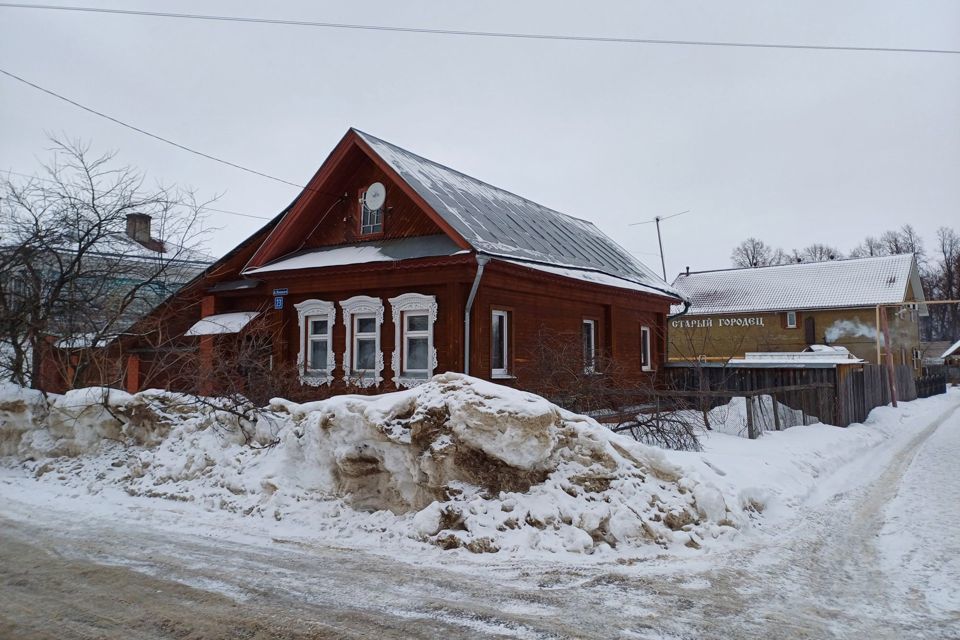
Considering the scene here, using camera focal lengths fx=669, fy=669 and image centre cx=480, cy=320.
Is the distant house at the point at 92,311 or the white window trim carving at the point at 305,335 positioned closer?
the distant house at the point at 92,311

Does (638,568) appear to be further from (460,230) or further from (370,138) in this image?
(370,138)

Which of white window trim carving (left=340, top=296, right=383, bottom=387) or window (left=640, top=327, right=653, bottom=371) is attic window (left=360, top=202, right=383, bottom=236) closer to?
white window trim carving (left=340, top=296, right=383, bottom=387)

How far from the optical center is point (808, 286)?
37531mm

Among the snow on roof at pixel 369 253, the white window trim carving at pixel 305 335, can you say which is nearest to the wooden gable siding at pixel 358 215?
the snow on roof at pixel 369 253

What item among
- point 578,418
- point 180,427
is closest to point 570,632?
point 578,418

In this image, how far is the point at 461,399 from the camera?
7117mm

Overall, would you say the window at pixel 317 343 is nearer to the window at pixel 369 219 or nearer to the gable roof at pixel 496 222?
the gable roof at pixel 496 222

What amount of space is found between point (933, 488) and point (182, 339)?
51.9ft

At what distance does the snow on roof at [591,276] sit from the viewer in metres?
13.9

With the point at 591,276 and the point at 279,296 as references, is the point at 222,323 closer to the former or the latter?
the point at 279,296

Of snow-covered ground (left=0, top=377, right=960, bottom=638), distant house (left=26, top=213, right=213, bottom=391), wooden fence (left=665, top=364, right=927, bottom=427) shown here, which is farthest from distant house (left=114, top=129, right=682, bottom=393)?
snow-covered ground (left=0, top=377, right=960, bottom=638)

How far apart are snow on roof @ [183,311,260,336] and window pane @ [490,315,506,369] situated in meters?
5.49

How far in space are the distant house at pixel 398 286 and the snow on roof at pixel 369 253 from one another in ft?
0.19

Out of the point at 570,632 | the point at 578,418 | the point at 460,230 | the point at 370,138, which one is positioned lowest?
the point at 570,632
